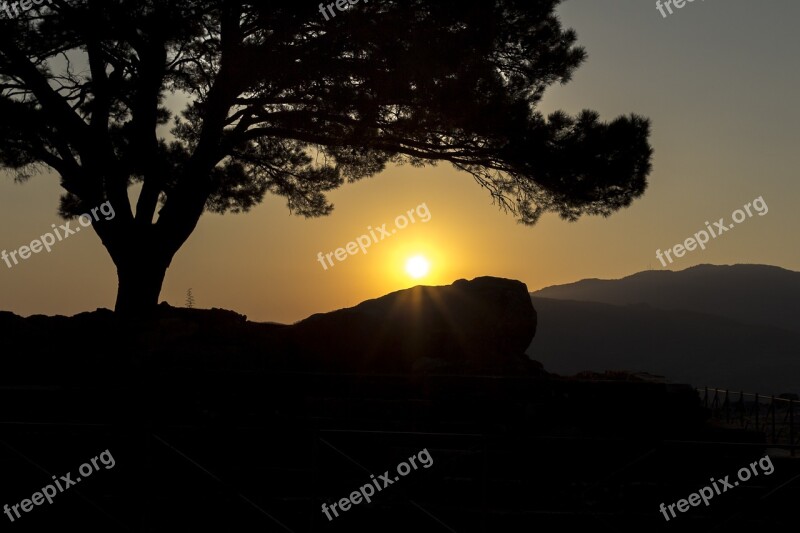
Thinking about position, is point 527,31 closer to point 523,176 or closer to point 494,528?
point 523,176

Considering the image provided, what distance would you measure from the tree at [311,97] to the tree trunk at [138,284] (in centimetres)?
2

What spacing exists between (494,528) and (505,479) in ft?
4.96

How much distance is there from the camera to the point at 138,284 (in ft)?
47.7

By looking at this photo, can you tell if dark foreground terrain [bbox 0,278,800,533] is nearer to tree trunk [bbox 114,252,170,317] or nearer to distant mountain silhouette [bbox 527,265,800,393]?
tree trunk [bbox 114,252,170,317]

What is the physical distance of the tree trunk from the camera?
14.5 meters

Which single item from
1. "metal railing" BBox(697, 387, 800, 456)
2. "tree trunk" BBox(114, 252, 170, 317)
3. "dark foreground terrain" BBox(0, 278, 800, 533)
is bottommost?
"metal railing" BBox(697, 387, 800, 456)

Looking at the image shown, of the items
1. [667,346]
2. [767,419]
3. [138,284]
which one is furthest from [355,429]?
[667,346]

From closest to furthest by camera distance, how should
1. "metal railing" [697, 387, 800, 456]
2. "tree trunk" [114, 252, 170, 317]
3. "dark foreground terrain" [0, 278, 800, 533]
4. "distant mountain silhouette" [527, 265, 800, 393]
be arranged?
"dark foreground terrain" [0, 278, 800, 533] < "metal railing" [697, 387, 800, 456] < "tree trunk" [114, 252, 170, 317] < "distant mountain silhouette" [527, 265, 800, 393]

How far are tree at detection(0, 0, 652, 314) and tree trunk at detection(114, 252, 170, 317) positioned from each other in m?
0.02

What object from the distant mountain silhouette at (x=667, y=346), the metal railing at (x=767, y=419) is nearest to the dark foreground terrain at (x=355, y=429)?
the metal railing at (x=767, y=419)

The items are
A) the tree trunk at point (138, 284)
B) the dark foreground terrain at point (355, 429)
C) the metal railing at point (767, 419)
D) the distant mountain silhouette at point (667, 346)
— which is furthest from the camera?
the distant mountain silhouette at point (667, 346)

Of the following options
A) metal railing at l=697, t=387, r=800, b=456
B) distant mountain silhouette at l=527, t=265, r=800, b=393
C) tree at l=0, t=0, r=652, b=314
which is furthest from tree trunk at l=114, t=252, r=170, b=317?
distant mountain silhouette at l=527, t=265, r=800, b=393

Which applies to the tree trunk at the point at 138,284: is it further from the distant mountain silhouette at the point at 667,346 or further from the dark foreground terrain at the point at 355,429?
the distant mountain silhouette at the point at 667,346

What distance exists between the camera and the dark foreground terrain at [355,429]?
22.2 feet
